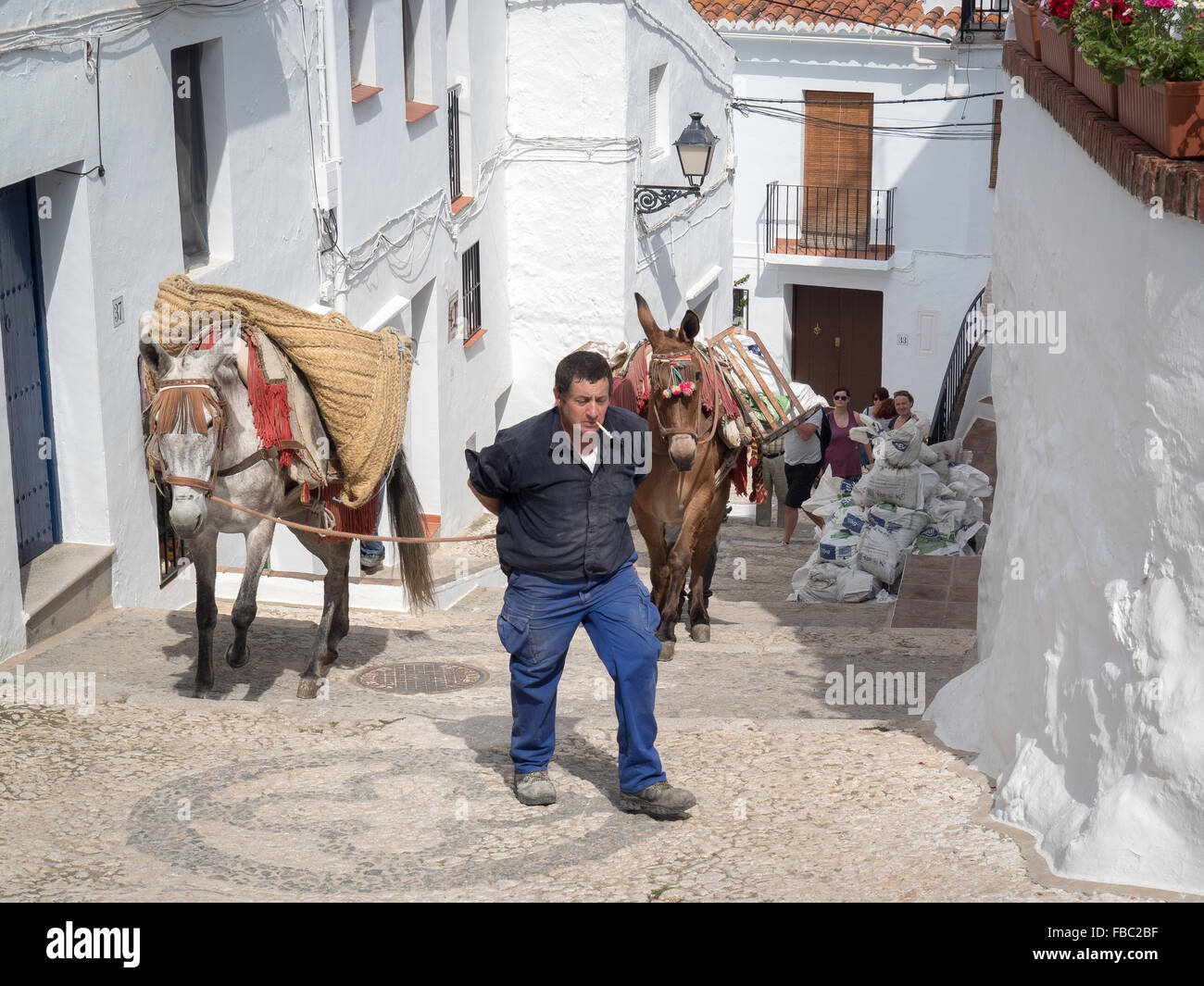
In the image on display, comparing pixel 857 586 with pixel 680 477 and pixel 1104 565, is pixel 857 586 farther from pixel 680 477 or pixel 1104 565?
pixel 1104 565

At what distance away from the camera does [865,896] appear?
13.7 ft

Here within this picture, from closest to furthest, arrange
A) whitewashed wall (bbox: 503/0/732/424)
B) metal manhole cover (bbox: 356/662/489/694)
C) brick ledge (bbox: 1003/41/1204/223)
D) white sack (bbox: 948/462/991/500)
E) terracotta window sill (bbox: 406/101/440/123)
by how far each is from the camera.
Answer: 1. brick ledge (bbox: 1003/41/1204/223)
2. metal manhole cover (bbox: 356/662/489/694)
3. white sack (bbox: 948/462/991/500)
4. terracotta window sill (bbox: 406/101/440/123)
5. whitewashed wall (bbox: 503/0/732/424)

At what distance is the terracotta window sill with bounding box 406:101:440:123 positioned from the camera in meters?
13.2

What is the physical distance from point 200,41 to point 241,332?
11.2 feet

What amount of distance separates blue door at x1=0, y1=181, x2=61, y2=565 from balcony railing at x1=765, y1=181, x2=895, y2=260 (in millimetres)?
15109

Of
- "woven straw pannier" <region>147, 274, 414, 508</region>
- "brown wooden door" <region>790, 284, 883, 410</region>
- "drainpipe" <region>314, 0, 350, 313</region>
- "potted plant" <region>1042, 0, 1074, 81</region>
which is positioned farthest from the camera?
"brown wooden door" <region>790, 284, 883, 410</region>

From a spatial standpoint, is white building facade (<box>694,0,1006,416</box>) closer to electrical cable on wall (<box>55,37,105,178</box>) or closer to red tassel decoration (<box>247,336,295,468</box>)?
electrical cable on wall (<box>55,37,105,178</box>)

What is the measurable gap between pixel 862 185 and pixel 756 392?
13500 mm

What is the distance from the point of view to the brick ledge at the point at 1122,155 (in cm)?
378

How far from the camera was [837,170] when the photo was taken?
21.6 metres

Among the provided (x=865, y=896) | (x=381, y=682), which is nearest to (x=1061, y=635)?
(x=865, y=896)

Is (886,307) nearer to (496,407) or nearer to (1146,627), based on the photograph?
(496,407)

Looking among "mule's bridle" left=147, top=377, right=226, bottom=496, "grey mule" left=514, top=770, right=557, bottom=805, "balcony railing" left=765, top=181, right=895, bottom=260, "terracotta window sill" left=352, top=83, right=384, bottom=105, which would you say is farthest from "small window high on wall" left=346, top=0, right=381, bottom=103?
"balcony railing" left=765, top=181, right=895, bottom=260

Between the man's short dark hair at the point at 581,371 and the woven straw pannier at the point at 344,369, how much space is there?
8.15 ft
